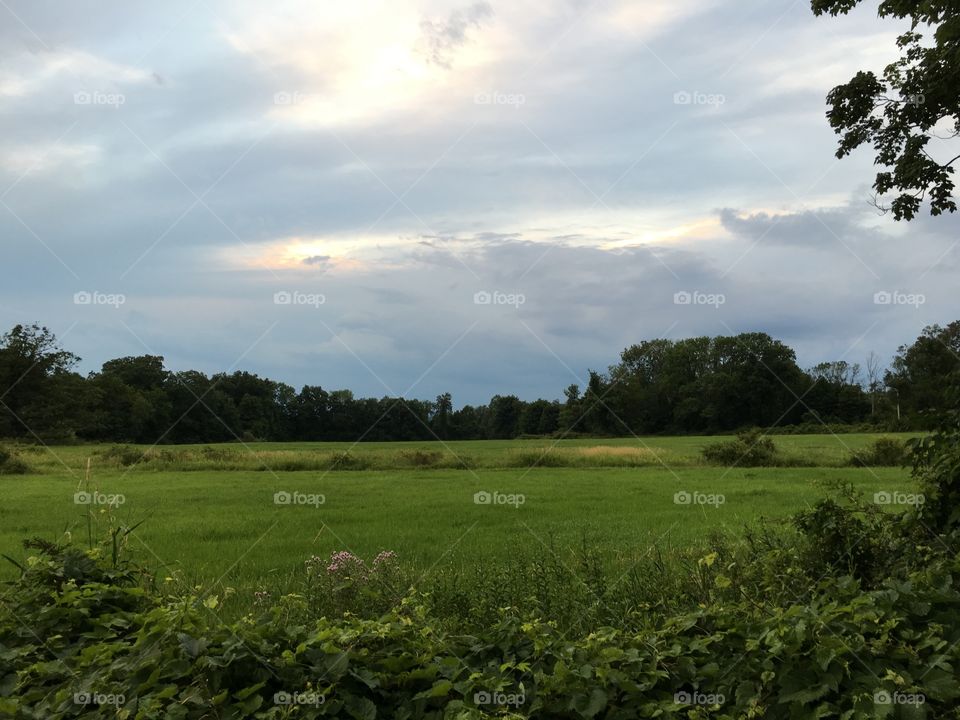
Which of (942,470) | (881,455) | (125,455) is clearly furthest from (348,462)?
(942,470)

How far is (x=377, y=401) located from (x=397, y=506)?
17.1 meters

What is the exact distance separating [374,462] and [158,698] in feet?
90.7

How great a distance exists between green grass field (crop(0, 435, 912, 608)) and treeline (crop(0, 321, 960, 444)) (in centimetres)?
207

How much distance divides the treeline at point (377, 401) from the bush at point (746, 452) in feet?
14.0

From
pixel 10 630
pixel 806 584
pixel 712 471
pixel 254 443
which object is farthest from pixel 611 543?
pixel 254 443

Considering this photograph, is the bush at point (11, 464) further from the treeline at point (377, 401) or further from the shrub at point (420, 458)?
the shrub at point (420, 458)

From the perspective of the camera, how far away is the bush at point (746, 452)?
31688 mm

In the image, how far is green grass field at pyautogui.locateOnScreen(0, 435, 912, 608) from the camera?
11508mm

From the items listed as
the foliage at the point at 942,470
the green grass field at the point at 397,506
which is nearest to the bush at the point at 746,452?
the green grass field at the point at 397,506

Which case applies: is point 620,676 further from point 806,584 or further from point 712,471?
point 712,471

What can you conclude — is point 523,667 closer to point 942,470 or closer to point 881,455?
point 942,470

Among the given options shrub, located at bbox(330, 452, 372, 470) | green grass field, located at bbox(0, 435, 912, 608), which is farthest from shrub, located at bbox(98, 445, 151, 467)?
shrub, located at bbox(330, 452, 372, 470)

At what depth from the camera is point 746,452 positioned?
1252 inches

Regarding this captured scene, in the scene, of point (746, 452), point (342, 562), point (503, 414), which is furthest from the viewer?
point (503, 414)
